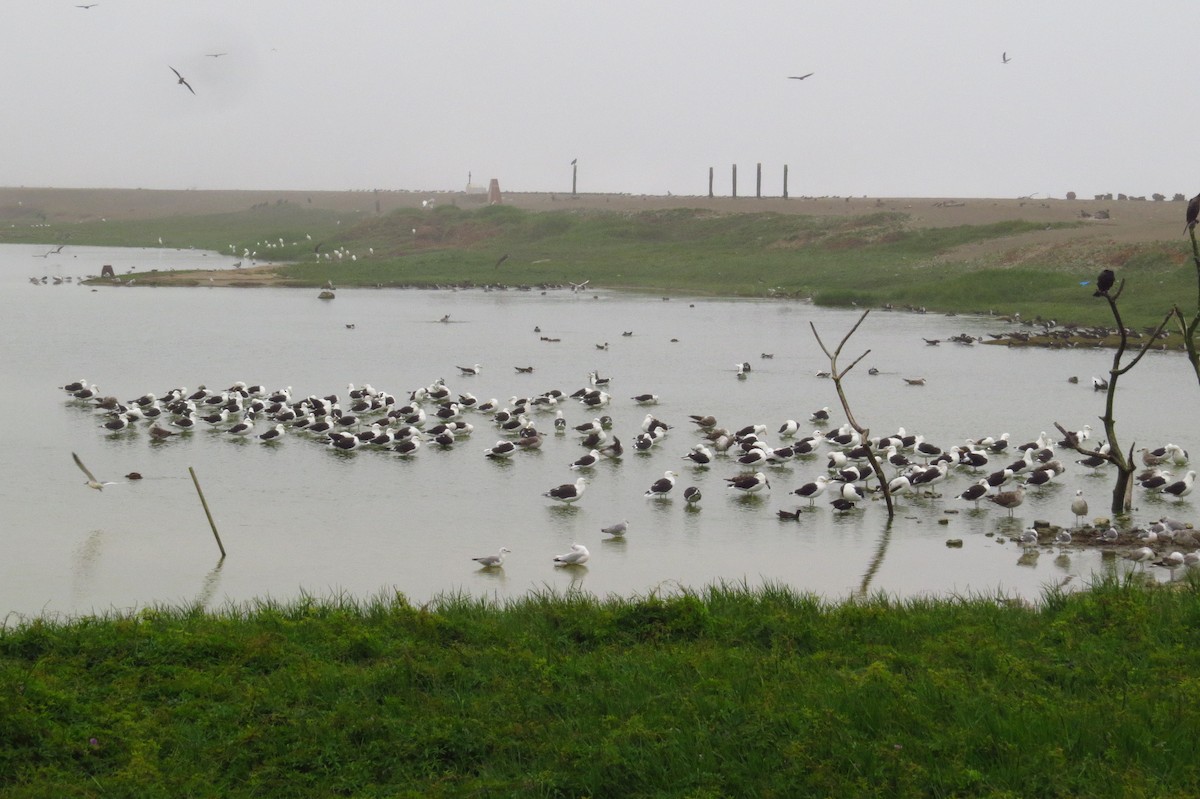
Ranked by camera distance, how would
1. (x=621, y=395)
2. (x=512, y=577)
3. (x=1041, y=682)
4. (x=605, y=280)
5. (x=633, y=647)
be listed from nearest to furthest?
(x=1041, y=682) < (x=633, y=647) < (x=512, y=577) < (x=621, y=395) < (x=605, y=280)

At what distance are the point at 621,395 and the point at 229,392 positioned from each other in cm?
693

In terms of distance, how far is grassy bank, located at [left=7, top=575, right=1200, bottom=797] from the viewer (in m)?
6.15

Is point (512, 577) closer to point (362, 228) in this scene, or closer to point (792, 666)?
point (792, 666)

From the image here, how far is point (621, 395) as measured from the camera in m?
23.7

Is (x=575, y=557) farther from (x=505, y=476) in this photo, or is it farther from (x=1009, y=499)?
(x=1009, y=499)

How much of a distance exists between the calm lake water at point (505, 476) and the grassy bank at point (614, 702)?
2.04 metres

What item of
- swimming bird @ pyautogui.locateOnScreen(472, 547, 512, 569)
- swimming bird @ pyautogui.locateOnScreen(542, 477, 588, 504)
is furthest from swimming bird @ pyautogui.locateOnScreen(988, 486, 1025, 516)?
swimming bird @ pyautogui.locateOnScreen(472, 547, 512, 569)

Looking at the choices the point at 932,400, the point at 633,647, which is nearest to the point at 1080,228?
the point at 932,400

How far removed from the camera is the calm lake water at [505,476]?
11.8 meters

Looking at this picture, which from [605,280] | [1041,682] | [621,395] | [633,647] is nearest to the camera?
[1041,682]

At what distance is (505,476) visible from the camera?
661 inches

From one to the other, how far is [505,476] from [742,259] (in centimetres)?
3760

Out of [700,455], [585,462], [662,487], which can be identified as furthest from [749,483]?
[585,462]

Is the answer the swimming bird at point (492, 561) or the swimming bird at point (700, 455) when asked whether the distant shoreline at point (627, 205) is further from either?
the swimming bird at point (492, 561)
